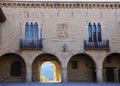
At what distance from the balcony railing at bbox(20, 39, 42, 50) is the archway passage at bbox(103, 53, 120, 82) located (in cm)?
747

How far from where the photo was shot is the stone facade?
28.6m

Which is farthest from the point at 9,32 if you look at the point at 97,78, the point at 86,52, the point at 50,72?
the point at 50,72

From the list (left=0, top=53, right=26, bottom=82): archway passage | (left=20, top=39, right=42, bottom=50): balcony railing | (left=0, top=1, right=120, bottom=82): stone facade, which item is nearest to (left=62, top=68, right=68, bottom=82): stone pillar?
(left=0, top=1, right=120, bottom=82): stone facade

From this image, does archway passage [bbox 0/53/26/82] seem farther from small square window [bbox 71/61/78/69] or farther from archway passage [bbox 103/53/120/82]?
archway passage [bbox 103/53/120/82]

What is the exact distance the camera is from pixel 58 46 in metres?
28.9

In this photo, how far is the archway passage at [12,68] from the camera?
96.8 feet

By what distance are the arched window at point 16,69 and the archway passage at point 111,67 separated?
913cm

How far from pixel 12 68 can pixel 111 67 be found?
10.6 m

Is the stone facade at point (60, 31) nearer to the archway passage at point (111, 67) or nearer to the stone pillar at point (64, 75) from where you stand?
the stone pillar at point (64, 75)

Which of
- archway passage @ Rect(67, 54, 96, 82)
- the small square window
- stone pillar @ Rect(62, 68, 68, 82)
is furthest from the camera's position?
the small square window

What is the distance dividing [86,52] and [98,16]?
4108 mm

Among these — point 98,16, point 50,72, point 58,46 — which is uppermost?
point 98,16

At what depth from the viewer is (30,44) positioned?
1121 inches

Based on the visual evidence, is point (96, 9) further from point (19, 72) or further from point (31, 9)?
point (19, 72)
